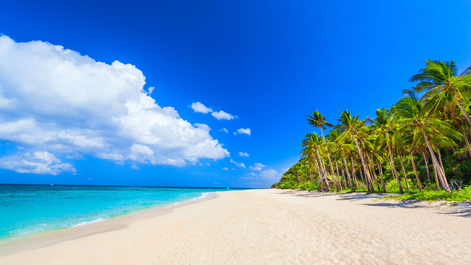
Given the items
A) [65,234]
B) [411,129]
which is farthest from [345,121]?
[65,234]

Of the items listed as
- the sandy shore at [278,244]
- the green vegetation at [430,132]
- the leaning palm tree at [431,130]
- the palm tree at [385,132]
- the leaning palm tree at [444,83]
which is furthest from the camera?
the palm tree at [385,132]

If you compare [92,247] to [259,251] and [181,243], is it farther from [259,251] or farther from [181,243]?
[259,251]

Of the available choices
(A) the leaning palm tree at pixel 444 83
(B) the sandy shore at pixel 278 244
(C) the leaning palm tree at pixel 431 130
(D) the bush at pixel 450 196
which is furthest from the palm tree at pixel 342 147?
(B) the sandy shore at pixel 278 244

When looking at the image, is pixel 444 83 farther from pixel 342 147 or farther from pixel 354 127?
pixel 342 147

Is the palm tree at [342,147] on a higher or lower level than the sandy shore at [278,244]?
higher

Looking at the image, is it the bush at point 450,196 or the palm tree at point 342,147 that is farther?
the palm tree at point 342,147

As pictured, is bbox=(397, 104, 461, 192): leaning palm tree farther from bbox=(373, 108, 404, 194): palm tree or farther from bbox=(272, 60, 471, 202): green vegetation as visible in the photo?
bbox=(373, 108, 404, 194): palm tree

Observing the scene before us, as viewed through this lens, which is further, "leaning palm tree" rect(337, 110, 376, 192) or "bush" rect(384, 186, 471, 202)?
"leaning palm tree" rect(337, 110, 376, 192)

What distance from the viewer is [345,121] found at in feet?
86.4

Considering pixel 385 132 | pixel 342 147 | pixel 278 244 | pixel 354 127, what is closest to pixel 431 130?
pixel 385 132

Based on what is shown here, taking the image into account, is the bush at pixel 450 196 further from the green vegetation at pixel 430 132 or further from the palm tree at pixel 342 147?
the palm tree at pixel 342 147

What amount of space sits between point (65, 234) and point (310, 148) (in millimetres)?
36589

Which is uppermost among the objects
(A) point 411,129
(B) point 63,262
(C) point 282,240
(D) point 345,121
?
(D) point 345,121

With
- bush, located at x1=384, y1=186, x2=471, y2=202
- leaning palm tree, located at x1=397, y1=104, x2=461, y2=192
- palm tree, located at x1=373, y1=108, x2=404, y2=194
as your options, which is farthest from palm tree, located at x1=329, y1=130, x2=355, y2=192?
bush, located at x1=384, y1=186, x2=471, y2=202
